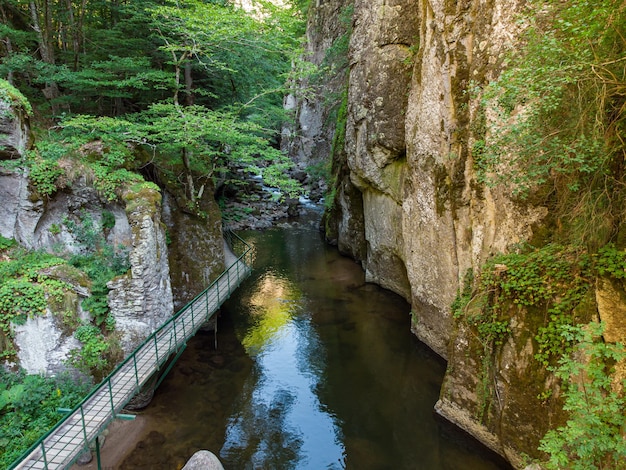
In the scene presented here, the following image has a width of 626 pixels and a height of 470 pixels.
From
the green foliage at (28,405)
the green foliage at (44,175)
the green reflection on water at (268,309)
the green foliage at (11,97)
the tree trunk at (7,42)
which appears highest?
the tree trunk at (7,42)

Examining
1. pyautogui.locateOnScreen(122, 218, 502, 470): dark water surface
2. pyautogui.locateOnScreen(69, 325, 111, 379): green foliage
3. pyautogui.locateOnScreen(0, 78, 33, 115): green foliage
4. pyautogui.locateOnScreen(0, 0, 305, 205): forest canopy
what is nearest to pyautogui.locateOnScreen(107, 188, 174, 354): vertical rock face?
pyautogui.locateOnScreen(69, 325, 111, 379): green foliage

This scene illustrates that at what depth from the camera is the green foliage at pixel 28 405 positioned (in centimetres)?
781

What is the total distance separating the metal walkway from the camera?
7.10 metres

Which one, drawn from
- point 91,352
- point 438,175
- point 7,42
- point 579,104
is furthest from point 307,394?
point 7,42

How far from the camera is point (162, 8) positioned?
11789 mm

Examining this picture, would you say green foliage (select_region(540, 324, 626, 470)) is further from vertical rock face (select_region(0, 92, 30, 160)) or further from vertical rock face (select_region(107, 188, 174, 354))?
vertical rock face (select_region(0, 92, 30, 160))

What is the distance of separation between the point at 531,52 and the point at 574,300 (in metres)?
4.36

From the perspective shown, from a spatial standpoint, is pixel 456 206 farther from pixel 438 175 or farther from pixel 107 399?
pixel 107 399

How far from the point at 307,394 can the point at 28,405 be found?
7.12m

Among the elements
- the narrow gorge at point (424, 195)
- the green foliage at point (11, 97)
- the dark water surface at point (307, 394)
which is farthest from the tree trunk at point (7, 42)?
the dark water surface at point (307, 394)

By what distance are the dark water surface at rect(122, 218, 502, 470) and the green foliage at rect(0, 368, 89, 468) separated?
2.03 meters

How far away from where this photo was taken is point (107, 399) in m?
8.59

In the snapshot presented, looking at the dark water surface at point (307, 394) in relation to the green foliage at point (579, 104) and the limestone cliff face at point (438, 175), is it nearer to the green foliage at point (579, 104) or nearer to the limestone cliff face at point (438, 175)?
the limestone cliff face at point (438, 175)

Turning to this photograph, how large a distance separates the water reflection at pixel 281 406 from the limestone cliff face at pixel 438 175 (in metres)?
3.53
